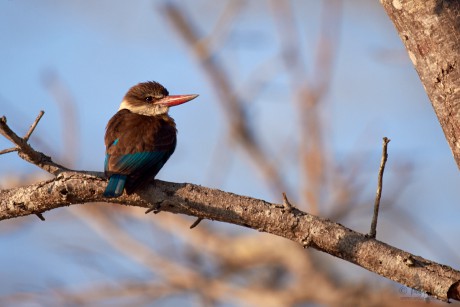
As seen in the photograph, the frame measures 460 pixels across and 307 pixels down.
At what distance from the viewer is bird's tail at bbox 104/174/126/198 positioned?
3180 millimetres

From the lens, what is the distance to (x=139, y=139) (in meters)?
4.05

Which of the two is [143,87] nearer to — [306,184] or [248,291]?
[306,184]

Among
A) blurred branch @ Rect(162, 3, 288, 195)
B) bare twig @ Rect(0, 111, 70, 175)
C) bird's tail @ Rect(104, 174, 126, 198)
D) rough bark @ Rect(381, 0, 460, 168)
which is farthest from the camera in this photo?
blurred branch @ Rect(162, 3, 288, 195)

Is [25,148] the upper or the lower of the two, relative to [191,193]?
upper

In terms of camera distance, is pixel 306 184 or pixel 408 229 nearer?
pixel 408 229

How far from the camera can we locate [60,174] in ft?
10.2

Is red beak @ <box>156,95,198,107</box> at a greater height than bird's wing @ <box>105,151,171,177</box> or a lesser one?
greater

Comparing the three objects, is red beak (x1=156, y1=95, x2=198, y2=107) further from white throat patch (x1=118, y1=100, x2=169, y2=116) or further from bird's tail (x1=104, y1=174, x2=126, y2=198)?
bird's tail (x1=104, y1=174, x2=126, y2=198)

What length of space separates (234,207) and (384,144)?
623mm

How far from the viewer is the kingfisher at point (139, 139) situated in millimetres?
3418

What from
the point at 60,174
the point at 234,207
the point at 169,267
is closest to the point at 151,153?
the point at 60,174

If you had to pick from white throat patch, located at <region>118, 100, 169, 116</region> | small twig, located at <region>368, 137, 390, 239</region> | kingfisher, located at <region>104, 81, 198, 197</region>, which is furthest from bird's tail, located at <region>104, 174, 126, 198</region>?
white throat patch, located at <region>118, 100, 169, 116</region>

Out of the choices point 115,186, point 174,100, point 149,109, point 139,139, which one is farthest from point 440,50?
point 149,109

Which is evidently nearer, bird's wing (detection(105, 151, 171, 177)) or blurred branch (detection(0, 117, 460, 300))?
blurred branch (detection(0, 117, 460, 300))
